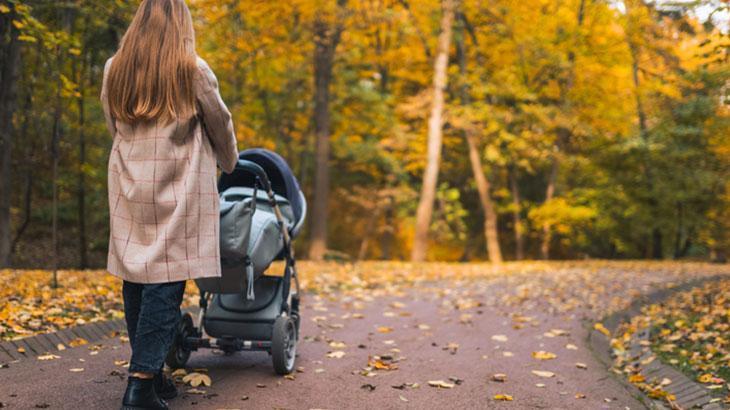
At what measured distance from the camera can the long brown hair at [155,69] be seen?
3.47 meters

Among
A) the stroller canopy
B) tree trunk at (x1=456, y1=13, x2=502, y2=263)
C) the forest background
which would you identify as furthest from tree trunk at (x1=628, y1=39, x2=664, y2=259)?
the stroller canopy

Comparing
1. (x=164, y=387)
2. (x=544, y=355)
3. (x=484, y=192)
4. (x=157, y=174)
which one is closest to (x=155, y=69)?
(x=157, y=174)

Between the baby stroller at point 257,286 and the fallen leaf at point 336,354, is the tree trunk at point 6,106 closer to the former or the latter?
the baby stroller at point 257,286

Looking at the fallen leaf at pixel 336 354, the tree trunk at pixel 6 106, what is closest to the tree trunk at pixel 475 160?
the tree trunk at pixel 6 106

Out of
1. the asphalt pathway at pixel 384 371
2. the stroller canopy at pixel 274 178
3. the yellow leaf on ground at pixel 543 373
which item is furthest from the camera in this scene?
the yellow leaf on ground at pixel 543 373

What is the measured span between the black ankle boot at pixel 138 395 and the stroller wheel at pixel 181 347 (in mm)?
1043

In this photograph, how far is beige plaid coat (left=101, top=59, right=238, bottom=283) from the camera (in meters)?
3.47

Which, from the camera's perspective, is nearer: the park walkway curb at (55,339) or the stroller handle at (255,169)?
the stroller handle at (255,169)

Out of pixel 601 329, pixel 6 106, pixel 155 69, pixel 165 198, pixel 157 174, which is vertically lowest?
pixel 601 329

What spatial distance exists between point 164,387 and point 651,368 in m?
3.97

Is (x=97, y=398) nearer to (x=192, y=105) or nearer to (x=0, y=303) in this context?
(x=192, y=105)

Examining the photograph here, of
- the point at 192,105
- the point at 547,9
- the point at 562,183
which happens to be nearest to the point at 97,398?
the point at 192,105

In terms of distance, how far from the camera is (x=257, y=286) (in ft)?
16.3

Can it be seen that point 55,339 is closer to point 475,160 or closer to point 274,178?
point 274,178
